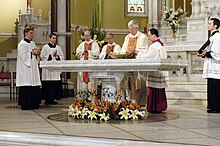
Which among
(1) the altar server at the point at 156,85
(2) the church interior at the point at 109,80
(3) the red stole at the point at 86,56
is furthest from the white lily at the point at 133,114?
(3) the red stole at the point at 86,56

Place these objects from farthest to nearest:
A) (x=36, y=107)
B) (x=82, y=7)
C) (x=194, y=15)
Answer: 1. (x=82, y=7)
2. (x=194, y=15)
3. (x=36, y=107)

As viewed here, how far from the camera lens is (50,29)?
13.1m

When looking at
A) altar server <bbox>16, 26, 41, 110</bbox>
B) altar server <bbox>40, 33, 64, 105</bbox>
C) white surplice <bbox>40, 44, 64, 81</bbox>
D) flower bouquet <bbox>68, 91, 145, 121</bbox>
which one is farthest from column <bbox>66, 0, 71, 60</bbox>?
flower bouquet <bbox>68, 91, 145, 121</bbox>

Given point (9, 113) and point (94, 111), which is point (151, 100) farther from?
point (9, 113)

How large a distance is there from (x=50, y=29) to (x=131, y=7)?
3.93 metres

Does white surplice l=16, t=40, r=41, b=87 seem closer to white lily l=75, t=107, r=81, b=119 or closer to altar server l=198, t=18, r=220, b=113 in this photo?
white lily l=75, t=107, r=81, b=119

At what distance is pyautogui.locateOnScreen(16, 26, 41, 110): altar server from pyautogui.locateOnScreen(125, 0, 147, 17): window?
7397mm

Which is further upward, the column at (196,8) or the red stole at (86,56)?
the column at (196,8)

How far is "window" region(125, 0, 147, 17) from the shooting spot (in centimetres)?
1585

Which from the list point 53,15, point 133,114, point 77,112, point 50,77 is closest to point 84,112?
point 77,112

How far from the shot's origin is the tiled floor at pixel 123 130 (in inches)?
192

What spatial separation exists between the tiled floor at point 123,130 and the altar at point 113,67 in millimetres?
783

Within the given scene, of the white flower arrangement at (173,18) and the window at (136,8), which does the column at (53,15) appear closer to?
the white flower arrangement at (173,18)

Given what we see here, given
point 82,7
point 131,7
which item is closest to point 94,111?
point 82,7
